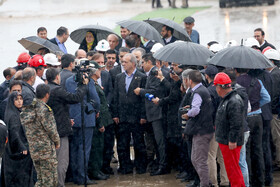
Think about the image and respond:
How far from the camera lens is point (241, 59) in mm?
8805

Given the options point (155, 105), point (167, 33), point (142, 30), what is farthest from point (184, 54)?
point (167, 33)

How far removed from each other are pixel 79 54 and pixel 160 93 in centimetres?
185

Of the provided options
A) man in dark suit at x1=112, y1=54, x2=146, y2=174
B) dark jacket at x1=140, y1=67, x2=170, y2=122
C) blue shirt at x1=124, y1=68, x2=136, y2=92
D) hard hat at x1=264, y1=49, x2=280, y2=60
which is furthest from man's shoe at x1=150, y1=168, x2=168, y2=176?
hard hat at x1=264, y1=49, x2=280, y2=60

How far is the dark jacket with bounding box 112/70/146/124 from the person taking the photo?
33.6 feet

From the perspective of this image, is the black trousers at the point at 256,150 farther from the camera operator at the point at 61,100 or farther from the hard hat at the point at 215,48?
the hard hat at the point at 215,48

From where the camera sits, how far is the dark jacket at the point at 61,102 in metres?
9.03

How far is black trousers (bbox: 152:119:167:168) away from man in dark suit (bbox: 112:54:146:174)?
25 cm

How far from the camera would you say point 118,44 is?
1284cm

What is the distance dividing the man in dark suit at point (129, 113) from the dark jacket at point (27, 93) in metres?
1.80

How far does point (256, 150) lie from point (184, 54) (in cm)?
195

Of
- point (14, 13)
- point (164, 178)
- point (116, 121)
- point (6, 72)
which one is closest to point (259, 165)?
point (164, 178)

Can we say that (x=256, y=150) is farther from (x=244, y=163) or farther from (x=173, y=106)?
(x=173, y=106)

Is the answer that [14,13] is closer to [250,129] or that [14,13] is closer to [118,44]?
[118,44]

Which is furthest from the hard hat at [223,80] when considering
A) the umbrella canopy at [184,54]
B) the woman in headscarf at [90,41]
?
the woman in headscarf at [90,41]
